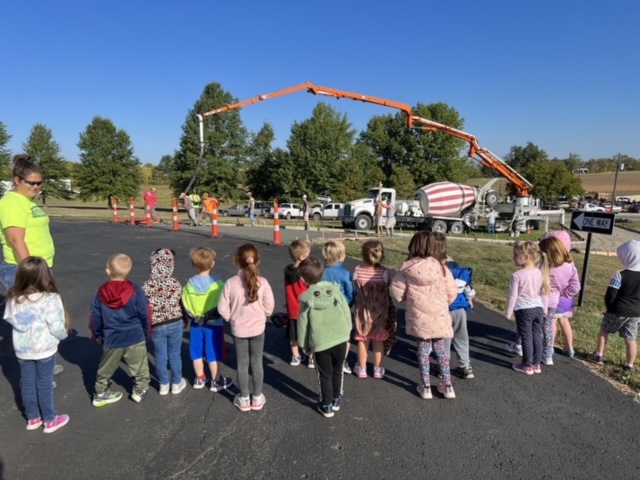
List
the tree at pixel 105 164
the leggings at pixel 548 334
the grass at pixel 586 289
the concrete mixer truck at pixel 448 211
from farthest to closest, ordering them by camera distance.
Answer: the tree at pixel 105 164 < the concrete mixer truck at pixel 448 211 < the grass at pixel 586 289 < the leggings at pixel 548 334

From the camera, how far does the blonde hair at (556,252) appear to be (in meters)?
4.43

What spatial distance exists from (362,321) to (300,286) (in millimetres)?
744

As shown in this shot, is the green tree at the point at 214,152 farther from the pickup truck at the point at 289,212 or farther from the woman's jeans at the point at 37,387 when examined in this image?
the woman's jeans at the point at 37,387

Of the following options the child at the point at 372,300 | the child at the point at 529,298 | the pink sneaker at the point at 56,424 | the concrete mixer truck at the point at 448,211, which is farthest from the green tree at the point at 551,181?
the pink sneaker at the point at 56,424

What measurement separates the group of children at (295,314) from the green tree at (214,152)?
153 feet

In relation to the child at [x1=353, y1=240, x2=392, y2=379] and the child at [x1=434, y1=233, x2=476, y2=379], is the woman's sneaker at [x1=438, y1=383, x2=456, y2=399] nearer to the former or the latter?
the child at [x1=434, y1=233, x2=476, y2=379]

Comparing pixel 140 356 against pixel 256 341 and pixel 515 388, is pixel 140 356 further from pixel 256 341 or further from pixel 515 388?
pixel 515 388

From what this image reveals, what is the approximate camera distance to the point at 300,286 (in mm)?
4266

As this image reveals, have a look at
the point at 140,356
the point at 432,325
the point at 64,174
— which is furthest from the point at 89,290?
the point at 64,174

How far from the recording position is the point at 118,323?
3.32 meters

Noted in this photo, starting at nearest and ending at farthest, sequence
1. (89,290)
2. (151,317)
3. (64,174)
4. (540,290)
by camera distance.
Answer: (151,317) < (540,290) < (89,290) < (64,174)

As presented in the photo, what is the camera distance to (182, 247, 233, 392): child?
362 cm

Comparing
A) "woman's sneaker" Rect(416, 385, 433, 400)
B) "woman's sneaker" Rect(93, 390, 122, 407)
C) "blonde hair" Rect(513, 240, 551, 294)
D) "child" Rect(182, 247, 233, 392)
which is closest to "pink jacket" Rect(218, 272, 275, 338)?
"child" Rect(182, 247, 233, 392)

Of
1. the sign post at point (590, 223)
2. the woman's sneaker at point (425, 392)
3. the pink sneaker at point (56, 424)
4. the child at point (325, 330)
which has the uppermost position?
the sign post at point (590, 223)
